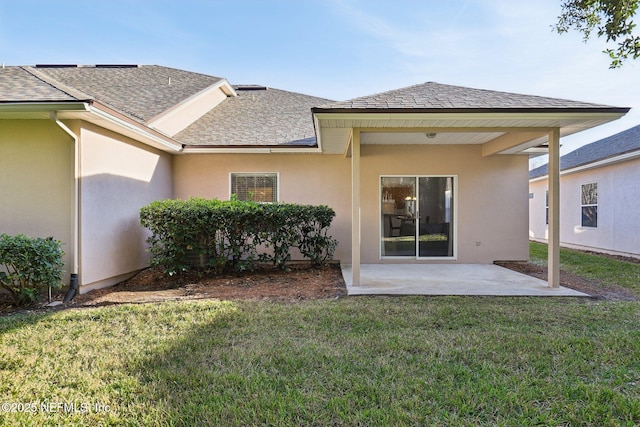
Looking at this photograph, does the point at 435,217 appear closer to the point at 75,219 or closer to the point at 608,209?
the point at 608,209

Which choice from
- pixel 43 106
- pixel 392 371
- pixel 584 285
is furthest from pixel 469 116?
pixel 43 106

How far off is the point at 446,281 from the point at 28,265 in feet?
23.4

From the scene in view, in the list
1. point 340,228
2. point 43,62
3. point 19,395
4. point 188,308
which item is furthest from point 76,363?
point 43,62

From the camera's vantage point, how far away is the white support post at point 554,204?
613 cm

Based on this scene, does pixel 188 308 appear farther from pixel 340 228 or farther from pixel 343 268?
pixel 340 228

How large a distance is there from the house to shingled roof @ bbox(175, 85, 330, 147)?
7cm

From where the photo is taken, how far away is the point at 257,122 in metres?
10.4

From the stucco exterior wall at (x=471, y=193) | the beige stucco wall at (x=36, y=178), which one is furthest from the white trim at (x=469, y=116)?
the beige stucco wall at (x=36, y=178)

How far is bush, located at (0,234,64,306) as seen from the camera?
513 centimetres

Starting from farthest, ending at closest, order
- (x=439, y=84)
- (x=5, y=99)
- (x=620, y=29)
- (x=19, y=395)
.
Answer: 1. (x=439, y=84)
2. (x=620, y=29)
3. (x=5, y=99)
4. (x=19, y=395)

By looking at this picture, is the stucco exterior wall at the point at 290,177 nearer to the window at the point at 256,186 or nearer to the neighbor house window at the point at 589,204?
the window at the point at 256,186

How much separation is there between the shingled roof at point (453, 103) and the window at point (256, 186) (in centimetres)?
373

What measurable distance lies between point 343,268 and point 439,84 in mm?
4707

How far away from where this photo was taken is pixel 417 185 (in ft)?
30.4
